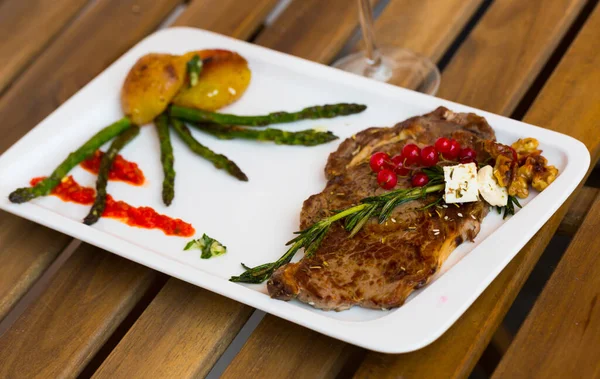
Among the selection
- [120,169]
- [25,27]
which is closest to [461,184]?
[120,169]

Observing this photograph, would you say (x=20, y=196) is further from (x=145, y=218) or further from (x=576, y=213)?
(x=576, y=213)

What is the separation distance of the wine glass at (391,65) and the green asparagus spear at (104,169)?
1018mm

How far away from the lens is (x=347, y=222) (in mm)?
2328

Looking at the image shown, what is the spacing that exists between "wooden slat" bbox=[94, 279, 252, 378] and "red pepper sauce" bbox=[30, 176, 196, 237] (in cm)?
22

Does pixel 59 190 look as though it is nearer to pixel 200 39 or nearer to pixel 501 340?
pixel 200 39

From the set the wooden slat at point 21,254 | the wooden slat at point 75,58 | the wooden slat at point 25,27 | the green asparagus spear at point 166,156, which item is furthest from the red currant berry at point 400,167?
the wooden slat at point 25,27

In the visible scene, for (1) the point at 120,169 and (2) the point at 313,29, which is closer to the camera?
(1) the point at 120,169

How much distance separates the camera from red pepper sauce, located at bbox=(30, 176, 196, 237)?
2.63 m

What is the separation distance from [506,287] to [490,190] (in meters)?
0.31

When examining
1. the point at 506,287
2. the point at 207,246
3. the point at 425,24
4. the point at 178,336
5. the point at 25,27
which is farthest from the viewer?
the point at 25,27

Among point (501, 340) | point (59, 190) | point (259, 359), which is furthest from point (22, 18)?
point (501, 340)

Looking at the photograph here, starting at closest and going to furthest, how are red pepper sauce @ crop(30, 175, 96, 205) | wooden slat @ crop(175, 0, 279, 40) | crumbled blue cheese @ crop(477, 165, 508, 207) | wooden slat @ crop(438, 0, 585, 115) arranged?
crumbled blue cheese @ crop(477, 165, 508, 207), red pepper sauce @ crop(30, 175, 96, 205), wooden slat @ crop(438, 0, 585, 115), wooden slat @ crop(175, 0, 279, 40)

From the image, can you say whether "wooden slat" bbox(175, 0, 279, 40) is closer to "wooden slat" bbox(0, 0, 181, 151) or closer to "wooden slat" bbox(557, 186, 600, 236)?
"wooden slat" bbox(0, 0, 181, 151)

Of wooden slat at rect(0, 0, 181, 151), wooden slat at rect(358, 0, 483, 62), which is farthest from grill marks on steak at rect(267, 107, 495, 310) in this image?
wooden slat at rect(0, 0, 181, 151)
